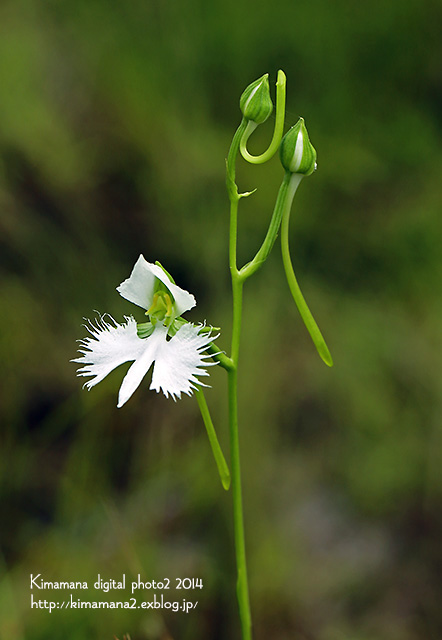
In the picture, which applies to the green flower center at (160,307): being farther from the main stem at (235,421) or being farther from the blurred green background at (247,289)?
the blurred green background at (247,289)

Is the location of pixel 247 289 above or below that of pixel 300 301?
above

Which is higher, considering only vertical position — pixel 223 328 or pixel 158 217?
pixel 158 217

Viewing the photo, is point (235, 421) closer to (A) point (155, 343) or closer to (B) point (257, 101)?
(A) point (155, 343)

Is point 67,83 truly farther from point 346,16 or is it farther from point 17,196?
point 346,16

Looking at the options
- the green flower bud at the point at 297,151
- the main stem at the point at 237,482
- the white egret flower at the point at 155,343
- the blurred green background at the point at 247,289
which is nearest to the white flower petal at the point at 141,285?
the white egret flower at the point at 155,343

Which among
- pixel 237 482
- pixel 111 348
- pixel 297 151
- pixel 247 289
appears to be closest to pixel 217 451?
pixel 237 482

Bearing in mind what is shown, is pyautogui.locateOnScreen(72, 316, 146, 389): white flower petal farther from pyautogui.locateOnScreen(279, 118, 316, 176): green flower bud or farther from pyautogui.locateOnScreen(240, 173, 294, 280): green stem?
pyautogui.locateOnScreen(279, 118, 316, 176): green flower bud

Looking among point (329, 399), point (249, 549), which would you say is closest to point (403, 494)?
point (329, 399)
